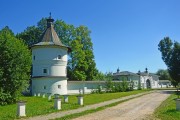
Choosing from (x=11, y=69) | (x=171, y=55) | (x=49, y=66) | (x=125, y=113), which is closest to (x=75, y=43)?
(x=49, y=66)

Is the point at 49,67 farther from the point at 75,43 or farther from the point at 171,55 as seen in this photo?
the point at 171,55

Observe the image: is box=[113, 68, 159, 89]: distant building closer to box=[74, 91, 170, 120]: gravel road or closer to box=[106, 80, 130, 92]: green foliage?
box=[106, 80, 130, 92]: green foliage

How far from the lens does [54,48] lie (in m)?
40.9

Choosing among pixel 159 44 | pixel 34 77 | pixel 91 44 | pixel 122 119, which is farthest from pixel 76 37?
pixel 122 119

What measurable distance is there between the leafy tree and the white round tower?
45.3 ft

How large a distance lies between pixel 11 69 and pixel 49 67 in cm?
1558

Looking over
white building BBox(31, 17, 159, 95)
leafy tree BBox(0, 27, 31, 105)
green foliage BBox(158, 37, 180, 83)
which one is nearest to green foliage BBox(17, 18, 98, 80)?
white building BBox(31, 17, 159, 95)

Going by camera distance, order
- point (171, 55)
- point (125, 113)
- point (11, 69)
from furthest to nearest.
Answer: point (171, 55) → point (11, 69) → point (125, 113)

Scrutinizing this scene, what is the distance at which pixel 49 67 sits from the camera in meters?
40.9

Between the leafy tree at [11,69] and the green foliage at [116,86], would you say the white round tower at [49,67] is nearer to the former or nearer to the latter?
the green foliage at [116,86]

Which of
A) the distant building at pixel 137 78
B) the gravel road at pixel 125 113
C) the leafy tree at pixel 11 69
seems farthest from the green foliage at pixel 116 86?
the gravel road at pixel 125 113

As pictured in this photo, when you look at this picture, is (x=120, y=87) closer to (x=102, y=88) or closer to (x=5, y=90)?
(x=102, y=88)

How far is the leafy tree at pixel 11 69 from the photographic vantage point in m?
25.0

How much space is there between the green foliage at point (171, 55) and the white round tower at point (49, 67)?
2532cm
